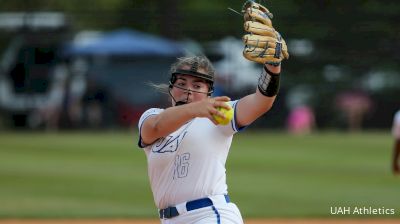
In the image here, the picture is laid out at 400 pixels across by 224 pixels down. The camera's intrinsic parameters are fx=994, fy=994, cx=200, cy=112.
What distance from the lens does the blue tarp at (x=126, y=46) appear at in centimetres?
2464

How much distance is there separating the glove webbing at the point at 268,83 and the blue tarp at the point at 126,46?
19672 mm

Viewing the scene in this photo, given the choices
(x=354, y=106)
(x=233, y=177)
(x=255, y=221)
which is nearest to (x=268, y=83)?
(x=255, y=221)

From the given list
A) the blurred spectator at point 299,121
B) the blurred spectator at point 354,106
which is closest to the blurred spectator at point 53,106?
the blurred spectator at point 299,121

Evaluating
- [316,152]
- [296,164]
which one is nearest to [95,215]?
[296,164]

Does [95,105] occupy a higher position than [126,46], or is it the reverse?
[126,46]

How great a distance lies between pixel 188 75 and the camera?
503cm

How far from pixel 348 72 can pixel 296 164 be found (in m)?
8.89

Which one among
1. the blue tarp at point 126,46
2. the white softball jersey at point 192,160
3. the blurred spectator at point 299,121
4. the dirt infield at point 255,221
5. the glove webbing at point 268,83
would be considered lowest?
the dirt infield at point 255,221

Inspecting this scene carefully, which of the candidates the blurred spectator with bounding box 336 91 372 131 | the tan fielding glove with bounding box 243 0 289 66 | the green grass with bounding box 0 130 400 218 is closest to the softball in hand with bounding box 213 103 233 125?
the tan fielding glove with bounding box 243 0 289 66

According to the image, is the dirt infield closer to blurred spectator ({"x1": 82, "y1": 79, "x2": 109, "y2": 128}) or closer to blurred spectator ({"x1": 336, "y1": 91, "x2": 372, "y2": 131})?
blurred spectator ({"x1": 82, "y1": 79, "x2": 109, "y2": 128})

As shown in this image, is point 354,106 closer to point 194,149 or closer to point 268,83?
point 194,149

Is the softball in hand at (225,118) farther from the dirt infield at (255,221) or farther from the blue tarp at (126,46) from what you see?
the blue tarp at (126,46)

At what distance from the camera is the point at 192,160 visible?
16.6 ft

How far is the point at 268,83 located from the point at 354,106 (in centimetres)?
2040
